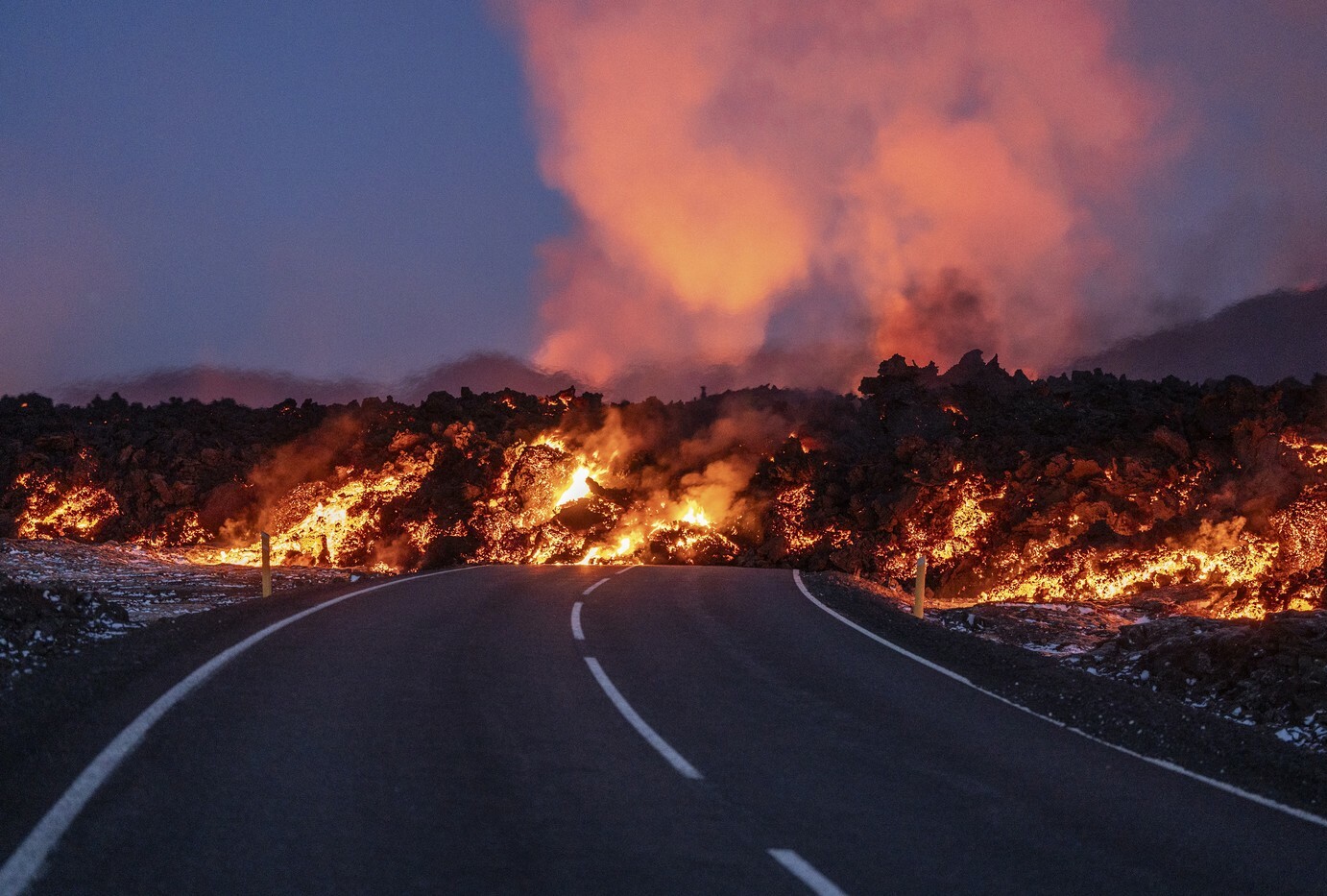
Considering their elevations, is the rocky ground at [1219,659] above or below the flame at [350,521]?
below

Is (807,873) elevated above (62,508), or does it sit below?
below

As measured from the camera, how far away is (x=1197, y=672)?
11.7 m

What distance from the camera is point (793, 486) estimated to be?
3828 centimetres

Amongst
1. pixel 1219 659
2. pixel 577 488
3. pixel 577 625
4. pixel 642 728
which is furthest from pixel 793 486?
pixel 642 728

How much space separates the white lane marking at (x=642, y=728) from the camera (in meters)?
6.90

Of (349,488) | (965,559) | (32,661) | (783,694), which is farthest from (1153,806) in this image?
(349,488)

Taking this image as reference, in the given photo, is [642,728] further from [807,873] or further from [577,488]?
[577,488]

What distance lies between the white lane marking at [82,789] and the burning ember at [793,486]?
1803cm

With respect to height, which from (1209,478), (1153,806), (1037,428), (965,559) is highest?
(1037,428)

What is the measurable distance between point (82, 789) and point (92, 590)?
14154 millimetres

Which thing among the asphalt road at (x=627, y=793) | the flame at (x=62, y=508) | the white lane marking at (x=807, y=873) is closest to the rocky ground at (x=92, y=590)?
the asphalt road at (x=627, y=793)

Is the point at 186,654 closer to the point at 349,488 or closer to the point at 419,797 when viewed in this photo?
the point at 419,797

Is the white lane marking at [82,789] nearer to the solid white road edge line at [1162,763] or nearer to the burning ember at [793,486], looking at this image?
the solid white road edge line at [1162,763]

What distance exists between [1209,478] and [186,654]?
28.9 metres
